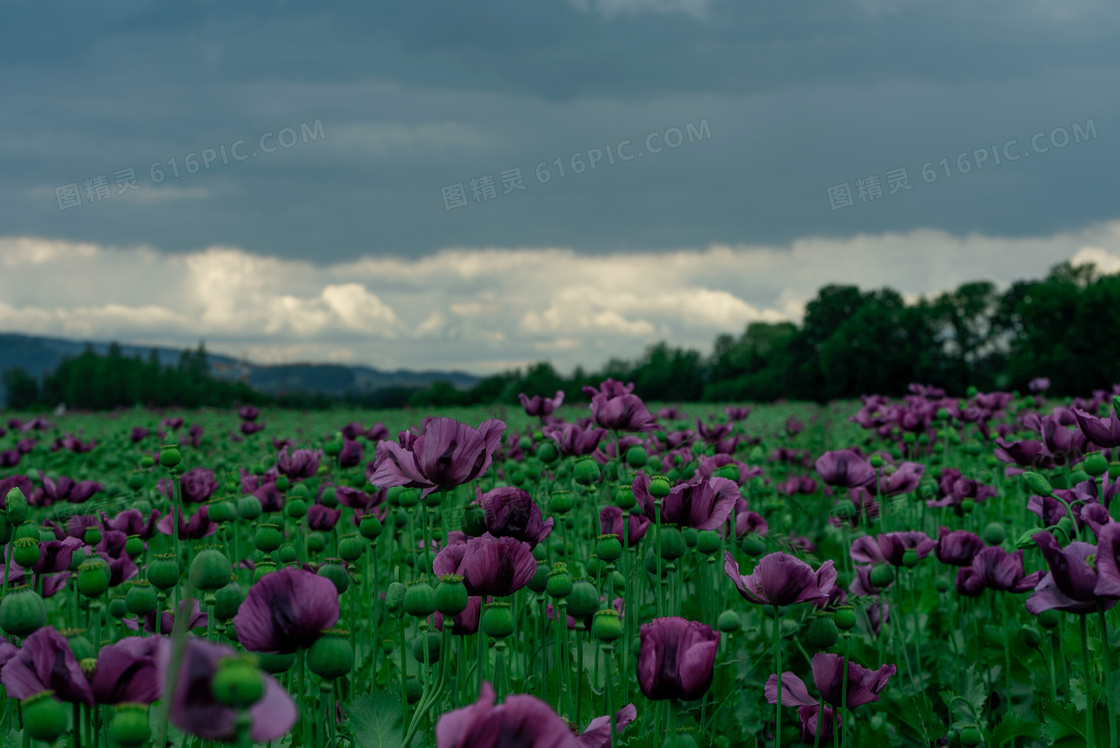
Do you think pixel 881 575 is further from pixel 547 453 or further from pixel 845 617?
pixel 547 453

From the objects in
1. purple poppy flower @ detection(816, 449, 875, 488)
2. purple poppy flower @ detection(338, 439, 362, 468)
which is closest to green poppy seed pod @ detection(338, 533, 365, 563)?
purple poppy flower @ detection(338, 439, 362, 468)

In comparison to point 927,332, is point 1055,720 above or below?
below

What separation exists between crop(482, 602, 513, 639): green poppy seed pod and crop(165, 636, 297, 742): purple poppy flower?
0.94m

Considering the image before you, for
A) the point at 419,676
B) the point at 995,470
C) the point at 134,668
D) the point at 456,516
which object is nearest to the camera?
the point at 134,668

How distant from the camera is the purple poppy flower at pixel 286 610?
4.39 feet

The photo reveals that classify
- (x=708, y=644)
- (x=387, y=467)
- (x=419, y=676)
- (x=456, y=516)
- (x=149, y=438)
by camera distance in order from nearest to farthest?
(x=708, y=644) < (x=387, y=467) < (x=456, y=516) < (x=419, y=676) < (x=149, y=438)

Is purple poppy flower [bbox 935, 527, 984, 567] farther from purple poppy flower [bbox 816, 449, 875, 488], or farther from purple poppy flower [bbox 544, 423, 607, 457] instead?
purple poppy flower [bbox 544, 423, 607, 457]

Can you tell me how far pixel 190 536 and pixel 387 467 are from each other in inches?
58.4

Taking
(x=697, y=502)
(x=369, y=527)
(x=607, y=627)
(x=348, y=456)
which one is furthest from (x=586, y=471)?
(x=348, y=456)

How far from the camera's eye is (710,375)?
6384 cm

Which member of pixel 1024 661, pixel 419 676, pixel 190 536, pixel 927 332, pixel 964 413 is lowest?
pixel 1024 661

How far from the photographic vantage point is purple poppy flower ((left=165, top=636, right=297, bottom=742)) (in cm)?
79

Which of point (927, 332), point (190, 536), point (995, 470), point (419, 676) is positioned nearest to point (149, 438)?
point (190, 536)

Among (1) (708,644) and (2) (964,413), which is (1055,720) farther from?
(2) (964,413)
